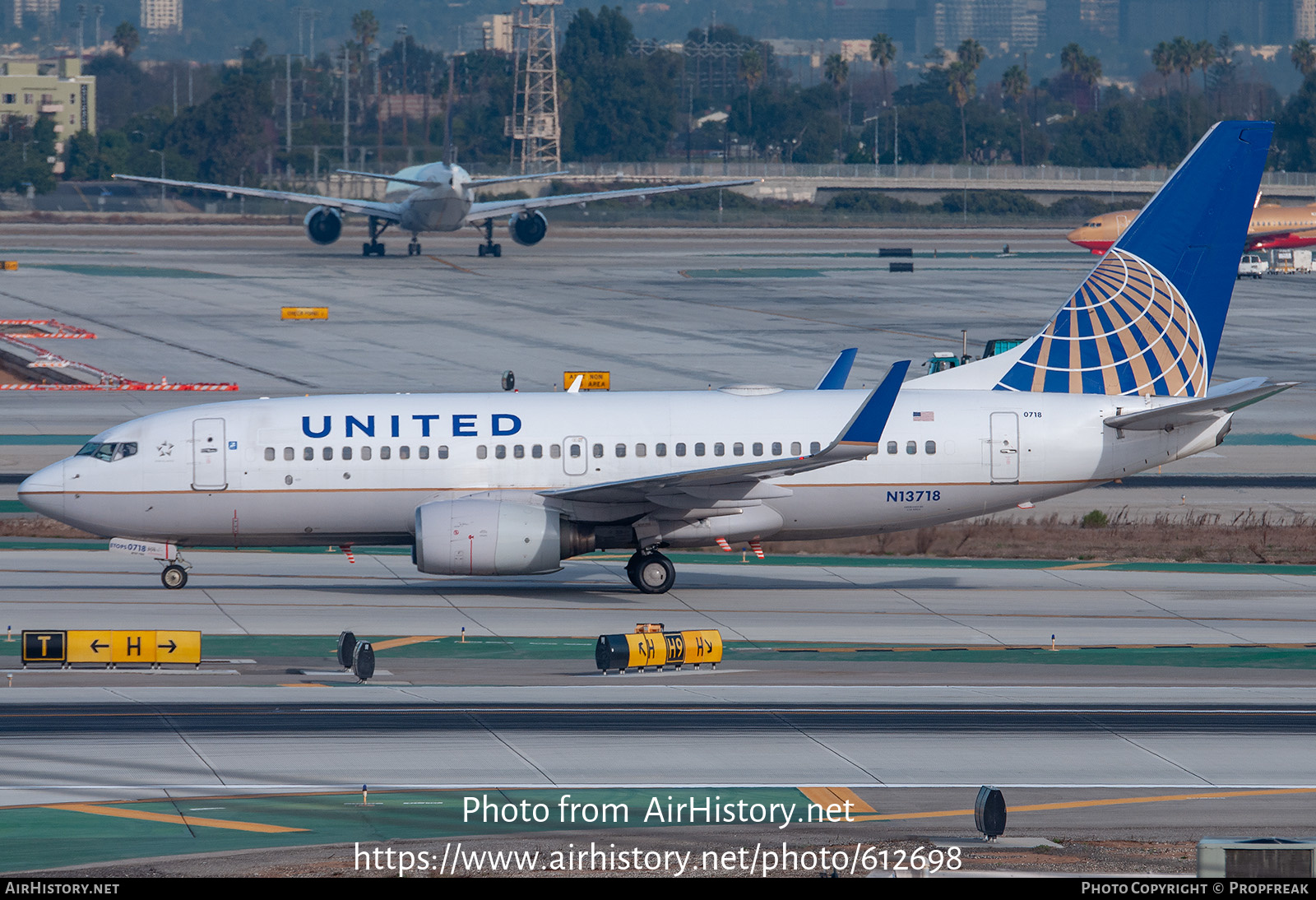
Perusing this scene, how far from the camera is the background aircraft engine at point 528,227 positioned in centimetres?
13412

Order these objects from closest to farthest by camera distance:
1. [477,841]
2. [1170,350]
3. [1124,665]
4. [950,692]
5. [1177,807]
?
[477,841] → [1177,807] → [950,692] → [1124,665] → [1170,350]

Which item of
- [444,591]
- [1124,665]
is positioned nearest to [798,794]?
[1124,665]

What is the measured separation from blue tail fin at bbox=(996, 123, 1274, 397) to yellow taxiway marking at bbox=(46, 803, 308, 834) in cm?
2097

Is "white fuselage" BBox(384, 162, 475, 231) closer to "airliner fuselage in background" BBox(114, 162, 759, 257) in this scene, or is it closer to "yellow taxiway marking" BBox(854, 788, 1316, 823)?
"airliner fuselage in background" BBox(114, 162, 759, 257)

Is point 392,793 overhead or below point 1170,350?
below

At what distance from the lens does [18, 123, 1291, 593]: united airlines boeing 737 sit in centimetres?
3338

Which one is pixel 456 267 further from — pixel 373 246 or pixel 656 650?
pixel 656 650

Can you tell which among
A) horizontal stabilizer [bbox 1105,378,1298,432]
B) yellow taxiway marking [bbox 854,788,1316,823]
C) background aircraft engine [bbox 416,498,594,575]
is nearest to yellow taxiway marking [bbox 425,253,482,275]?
background aircraft engine [bbox 416,498,594,575]

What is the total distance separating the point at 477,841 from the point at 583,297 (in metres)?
82.2

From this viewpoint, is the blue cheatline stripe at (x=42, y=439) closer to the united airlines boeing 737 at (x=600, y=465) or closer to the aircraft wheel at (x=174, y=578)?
the aircraft wheel at (x=174, y=578)

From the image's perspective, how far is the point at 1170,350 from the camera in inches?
1404

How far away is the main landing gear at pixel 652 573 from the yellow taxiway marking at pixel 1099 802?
46.7 feet

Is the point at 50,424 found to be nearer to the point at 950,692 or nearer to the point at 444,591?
the point at 444,591

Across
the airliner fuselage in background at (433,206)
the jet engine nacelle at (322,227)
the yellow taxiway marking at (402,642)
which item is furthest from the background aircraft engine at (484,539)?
the jet engine nacelle at (322,227)
